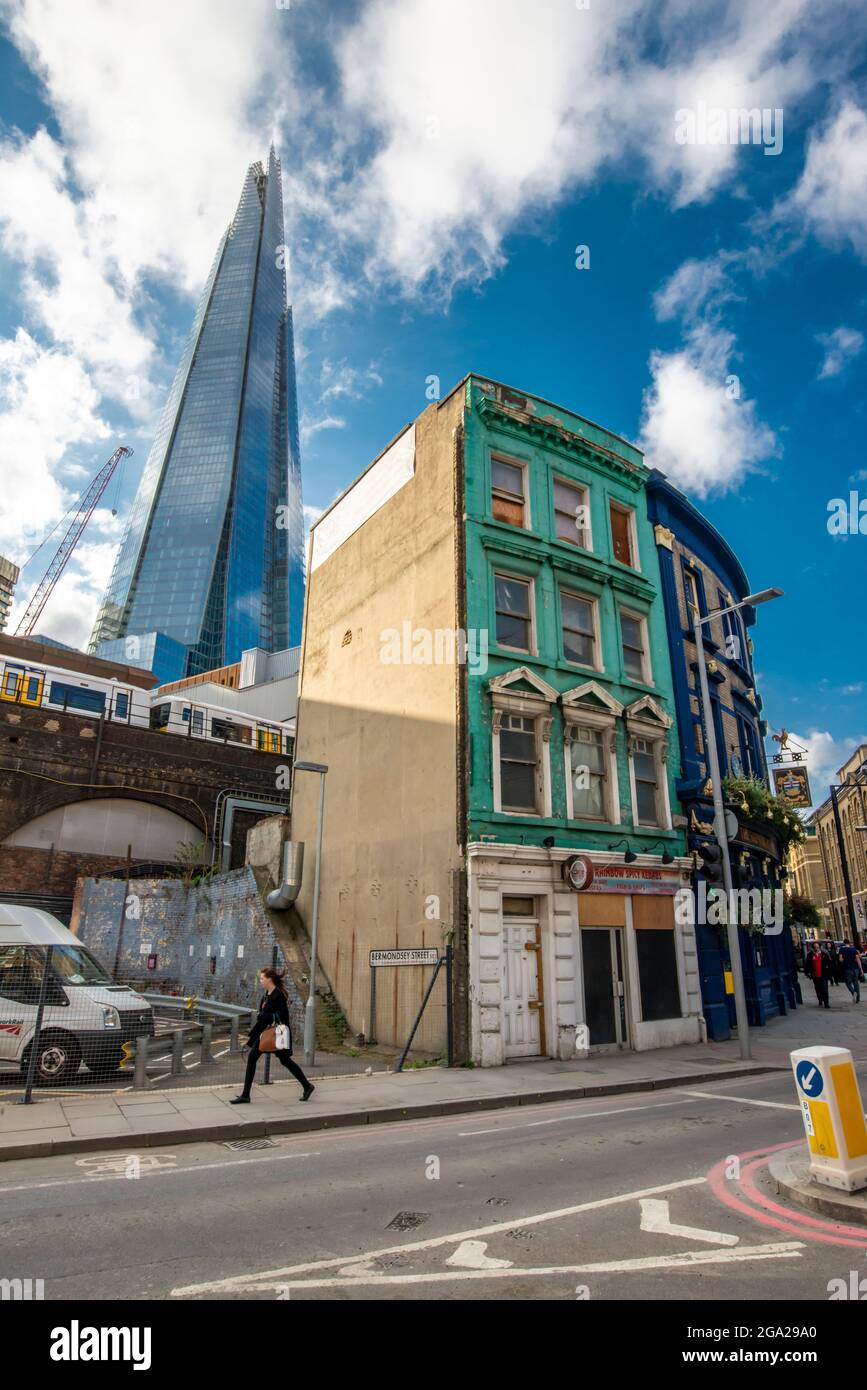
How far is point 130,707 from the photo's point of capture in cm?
4138

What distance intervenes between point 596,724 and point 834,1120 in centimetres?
1370

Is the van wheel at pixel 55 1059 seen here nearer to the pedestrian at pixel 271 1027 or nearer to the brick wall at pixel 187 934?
the pedestrian at pixel 271 1027

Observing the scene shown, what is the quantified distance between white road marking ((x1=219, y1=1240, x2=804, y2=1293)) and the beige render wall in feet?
37.1

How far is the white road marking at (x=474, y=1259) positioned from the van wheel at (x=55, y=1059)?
9.28 meters

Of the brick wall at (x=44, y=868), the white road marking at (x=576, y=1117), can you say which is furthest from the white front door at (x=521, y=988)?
the brick wall at (x=44, y=868)

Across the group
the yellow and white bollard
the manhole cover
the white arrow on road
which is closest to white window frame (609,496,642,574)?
the yellow and white bollard

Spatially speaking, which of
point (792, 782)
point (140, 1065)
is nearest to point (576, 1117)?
point (140, 1065)

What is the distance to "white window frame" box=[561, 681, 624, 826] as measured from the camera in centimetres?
1884

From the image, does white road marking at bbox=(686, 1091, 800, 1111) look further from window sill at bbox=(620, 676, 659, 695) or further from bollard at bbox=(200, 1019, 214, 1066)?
window sill at bbox=(620, 676, 659, 695)

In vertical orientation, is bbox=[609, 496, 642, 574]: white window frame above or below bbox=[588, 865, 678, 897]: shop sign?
above

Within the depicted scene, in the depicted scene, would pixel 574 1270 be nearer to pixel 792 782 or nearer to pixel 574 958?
pixel 574 958

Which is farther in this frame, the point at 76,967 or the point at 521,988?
the point at 521,988
